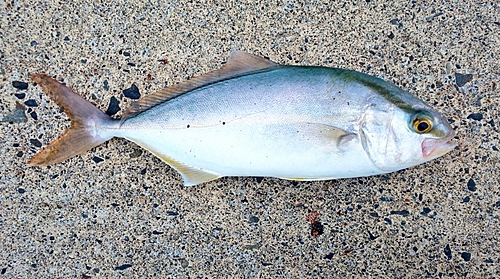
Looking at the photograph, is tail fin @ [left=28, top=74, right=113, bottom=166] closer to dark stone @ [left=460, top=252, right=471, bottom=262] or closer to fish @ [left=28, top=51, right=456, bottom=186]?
fish @ [left=28, top=51, right=456, bottom=186]

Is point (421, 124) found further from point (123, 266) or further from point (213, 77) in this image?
point (123, 266)

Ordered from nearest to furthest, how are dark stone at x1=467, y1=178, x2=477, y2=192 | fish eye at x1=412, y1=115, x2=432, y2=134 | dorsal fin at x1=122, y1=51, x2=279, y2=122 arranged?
fish eye at x1=412, y1=115, x2=432, y2=134, dorsal fin at x1=122, y1=51, x2=279, y2=122, dark stone at x1=467, y1=178, x2=477, y2=192

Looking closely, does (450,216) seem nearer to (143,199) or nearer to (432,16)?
(432,16)

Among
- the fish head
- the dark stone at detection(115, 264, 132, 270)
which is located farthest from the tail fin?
the fish head

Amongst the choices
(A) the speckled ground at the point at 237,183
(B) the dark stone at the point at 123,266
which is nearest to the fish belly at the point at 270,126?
(A) the speckled ground at the point at 237,183

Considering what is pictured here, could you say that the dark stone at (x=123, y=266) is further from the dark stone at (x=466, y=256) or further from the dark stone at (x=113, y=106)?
the dark stone at (x=466, y=256)
